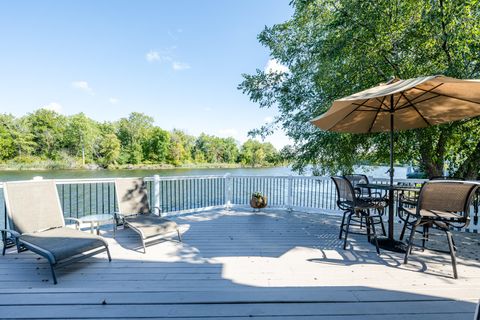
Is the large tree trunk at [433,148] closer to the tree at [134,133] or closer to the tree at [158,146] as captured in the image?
the tree at [158,146]

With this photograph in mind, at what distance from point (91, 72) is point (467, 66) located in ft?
81.5

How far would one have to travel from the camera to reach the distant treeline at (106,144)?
29.3 metres

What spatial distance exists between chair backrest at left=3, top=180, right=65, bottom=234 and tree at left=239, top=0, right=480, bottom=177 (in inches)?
211

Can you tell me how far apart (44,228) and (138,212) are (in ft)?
4.18

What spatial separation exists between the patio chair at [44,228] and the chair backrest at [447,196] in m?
3.92

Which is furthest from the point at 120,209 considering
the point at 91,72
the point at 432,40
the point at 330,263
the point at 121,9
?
the point at 91,72

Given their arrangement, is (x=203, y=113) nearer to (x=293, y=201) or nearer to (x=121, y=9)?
(x=121, y=9)

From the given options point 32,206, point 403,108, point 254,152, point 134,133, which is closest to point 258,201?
point 403,108

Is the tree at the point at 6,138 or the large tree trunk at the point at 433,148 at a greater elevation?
the tree at the point at 6,138

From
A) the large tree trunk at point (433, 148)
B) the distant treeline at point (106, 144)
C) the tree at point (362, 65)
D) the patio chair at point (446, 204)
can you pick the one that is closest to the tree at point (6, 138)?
the distant treeline at point (106, 144)

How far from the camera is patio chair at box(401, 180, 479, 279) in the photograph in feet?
7.84

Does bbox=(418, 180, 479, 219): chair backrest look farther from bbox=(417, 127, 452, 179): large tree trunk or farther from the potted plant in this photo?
the potted plant

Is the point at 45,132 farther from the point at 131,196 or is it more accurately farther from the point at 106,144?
the point at 131,196

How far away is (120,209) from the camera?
3818 millimetres
